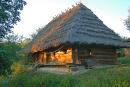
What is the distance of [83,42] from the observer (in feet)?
54.1

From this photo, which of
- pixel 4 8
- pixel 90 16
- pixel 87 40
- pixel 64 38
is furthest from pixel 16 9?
pixel 90 16

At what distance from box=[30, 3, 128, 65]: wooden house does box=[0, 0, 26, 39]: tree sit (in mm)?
3429

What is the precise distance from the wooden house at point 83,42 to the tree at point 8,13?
135 inches

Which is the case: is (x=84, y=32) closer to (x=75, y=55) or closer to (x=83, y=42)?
(x=83, y=42)

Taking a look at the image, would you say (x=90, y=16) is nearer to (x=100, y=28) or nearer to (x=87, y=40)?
(x=100, y=28)

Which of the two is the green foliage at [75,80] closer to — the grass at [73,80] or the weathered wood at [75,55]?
the grass at [73,80]

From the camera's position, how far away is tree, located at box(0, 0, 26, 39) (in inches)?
511

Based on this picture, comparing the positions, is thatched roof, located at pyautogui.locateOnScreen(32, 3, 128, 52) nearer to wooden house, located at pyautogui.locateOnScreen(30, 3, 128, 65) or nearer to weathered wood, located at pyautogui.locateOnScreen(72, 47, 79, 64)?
wooden house, located at pyautogui.locateOnScreen(30, 3, 128, 65)

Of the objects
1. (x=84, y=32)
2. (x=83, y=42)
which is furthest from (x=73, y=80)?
(x=84, y=32)

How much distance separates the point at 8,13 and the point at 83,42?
514 cm

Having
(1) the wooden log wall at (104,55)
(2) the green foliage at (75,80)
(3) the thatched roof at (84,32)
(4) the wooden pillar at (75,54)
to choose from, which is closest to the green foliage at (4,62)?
(2) the green foliage at (75,80)

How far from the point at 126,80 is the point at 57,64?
27.7 feet

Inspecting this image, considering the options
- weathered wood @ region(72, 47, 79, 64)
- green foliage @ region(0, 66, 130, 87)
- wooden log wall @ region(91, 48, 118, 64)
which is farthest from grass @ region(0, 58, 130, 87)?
wooden log wall @ region(91, 48, 118, 64)

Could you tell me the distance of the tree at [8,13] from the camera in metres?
13.0
